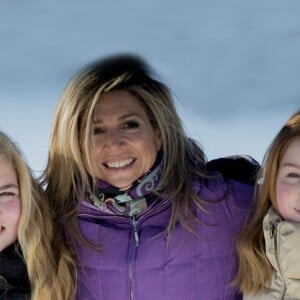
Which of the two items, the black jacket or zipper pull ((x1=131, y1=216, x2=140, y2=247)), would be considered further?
zipper pull ((x1=131, y1=216, x2=140, y2=247))

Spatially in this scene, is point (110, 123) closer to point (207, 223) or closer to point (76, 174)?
point (76, 174)

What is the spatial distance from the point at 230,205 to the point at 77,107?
0.68 meters

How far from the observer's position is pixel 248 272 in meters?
2.89

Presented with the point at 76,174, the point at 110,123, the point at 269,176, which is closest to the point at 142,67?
the point at 110,123

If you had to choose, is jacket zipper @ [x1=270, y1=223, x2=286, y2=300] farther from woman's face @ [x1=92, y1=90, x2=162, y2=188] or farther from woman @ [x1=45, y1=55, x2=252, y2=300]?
woman's face @ [x1=92, y1=90, x2=162, y2=188]

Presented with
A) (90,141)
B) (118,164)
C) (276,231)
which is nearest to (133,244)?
(118,164)

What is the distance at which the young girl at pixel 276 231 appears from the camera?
2742mm

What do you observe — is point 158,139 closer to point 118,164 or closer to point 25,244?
point 118,164

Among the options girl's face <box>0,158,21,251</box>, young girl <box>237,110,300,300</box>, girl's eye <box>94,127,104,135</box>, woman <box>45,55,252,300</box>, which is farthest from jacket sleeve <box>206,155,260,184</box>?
girl's face <box>0,158,21,251</box>

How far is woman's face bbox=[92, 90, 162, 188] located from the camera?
3.11m

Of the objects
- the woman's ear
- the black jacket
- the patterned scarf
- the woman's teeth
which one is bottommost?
the black jacket

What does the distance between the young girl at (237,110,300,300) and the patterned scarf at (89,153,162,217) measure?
1.31ft

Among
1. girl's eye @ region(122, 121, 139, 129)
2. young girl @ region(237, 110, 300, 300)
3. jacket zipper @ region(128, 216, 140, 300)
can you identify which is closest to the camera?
young girl @ region(237, 110, 300, 300)

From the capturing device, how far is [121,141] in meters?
3.11
